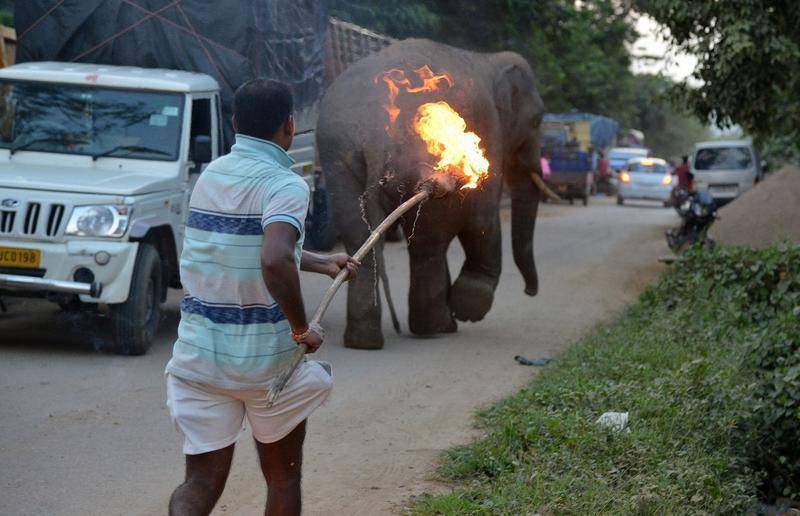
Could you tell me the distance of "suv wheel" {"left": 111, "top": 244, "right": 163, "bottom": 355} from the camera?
9430mm

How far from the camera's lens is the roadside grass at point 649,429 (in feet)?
18.9

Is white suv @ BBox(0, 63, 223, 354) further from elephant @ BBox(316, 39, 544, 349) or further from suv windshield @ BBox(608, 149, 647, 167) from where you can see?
suv windshield @ BBox(608, 149, 647, 167)

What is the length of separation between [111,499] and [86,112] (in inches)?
210

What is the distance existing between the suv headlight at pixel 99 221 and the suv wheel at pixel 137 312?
0.40m

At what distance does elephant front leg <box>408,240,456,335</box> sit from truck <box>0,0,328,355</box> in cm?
206

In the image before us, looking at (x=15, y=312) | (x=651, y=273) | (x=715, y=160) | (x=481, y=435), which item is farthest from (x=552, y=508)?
(x=715, y=160)

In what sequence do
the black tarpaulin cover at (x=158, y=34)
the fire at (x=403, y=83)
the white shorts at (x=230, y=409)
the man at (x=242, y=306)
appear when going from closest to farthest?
1. the man at (x=242, y=306)
2. the white shorts at (x=230, y=409)
3. the fire at (x=403, y=83)
4. the black tarpaulin cover at (x=158, y=34)

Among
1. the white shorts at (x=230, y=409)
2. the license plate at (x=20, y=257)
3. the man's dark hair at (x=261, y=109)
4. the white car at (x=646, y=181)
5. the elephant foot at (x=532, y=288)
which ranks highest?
the man's dark hair at (x=261, y=109)

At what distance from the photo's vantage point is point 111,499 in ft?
19.3

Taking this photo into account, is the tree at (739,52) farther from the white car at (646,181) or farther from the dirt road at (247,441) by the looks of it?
the white car at (646,181)

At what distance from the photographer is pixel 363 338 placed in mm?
10211

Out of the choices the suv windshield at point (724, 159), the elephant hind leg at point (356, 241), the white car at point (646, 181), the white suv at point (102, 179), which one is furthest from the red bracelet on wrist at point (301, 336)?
the white car at point (646, 181)

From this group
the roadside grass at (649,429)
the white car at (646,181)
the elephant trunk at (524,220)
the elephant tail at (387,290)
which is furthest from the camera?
the white car at (646,181)

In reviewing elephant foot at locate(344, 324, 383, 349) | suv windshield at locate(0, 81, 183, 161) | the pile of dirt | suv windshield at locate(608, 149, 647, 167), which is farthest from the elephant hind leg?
suv windshield at locate(608, 149, 647, 167)
